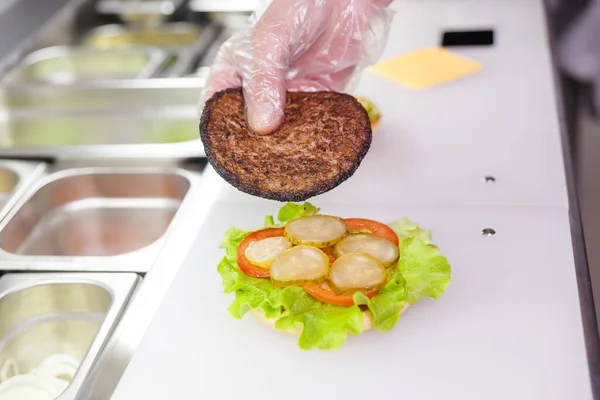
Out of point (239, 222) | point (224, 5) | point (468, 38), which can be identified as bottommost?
point (239, 222)

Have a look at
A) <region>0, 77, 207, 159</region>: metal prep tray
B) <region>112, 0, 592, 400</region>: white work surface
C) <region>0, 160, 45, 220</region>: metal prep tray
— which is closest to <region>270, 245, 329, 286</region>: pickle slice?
<region>112, 0, 592, 400</region>: white work surface

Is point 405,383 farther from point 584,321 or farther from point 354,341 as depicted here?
point 584,321

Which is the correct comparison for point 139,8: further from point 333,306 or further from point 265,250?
point 333,306

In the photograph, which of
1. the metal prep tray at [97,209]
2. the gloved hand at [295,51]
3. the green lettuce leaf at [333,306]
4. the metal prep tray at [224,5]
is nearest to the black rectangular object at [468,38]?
the gloved hand at [295,51]

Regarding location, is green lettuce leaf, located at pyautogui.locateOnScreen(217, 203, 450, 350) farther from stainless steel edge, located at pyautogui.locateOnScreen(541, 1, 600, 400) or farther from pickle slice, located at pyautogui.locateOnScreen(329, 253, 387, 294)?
stainless steel edge, located at pyautogui.locateOnScreen(541, 1, 600, 400)

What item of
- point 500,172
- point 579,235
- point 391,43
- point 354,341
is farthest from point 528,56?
point 354,341

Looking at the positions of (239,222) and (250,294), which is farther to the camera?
(239,222)

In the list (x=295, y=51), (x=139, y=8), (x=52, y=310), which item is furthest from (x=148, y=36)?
(x=52, y=310)
